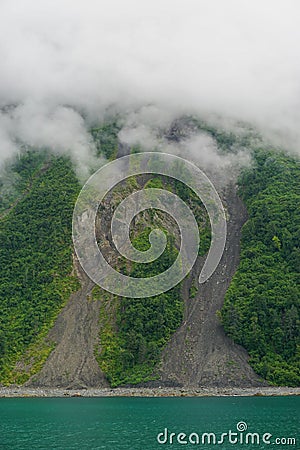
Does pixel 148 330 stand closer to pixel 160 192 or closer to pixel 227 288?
pixel 227 288

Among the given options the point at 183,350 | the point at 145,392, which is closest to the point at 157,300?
the point at 183,350

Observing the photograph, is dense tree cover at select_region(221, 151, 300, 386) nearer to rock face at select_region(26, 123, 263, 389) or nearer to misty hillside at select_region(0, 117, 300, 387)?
misty hillside at select_region(0, 117, 300, 387)

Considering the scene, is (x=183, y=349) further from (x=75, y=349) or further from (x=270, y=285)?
(x=270, y=285)

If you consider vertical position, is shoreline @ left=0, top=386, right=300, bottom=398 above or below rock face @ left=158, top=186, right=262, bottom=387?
below

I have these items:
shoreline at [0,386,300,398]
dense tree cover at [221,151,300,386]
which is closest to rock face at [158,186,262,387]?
shoreline at [0,386,300,398]

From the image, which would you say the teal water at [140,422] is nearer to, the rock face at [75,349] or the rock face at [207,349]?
the rock face at [207,349]

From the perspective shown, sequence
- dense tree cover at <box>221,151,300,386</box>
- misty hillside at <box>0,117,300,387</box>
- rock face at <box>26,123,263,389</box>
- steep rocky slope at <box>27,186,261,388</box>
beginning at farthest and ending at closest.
Result: misty hillside at <box>0,117,300,387</box> < dense tree cover at <box>221,151,300,386</box> < steep rocky slope at <box>27,186,261,388</box> < rock face at <box>26,123,263,389</box>

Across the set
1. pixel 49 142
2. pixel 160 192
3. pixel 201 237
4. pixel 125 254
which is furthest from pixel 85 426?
pixel 49 142
